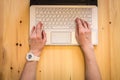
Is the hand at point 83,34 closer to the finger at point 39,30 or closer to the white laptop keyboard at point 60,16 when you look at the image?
the white laptop keyboard at point 60,16

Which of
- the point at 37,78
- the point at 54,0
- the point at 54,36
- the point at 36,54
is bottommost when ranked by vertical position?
the point at 37,78

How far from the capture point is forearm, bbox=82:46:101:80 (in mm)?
1469

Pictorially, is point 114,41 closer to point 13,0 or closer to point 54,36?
point 54,36

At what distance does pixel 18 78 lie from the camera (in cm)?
151

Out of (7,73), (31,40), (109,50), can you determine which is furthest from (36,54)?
(109,50)

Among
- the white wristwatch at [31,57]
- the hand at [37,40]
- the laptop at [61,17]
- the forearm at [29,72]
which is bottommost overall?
the forearm at [29,72]

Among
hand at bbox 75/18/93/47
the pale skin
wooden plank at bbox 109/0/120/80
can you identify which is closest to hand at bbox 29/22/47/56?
the pale skin

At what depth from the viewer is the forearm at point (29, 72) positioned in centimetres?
146

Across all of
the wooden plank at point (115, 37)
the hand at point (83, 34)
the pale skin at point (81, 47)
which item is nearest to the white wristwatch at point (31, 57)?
the pale skin at point (81, 47)

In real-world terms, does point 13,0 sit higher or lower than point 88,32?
higher

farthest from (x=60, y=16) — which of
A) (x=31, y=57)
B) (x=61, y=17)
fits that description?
(x=31, y=57)

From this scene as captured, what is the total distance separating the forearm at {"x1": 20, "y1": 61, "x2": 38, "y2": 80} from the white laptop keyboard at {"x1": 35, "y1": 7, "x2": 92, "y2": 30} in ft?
0.80

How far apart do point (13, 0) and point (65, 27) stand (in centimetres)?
36

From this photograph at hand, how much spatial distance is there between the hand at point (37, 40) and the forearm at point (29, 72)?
7 cm
